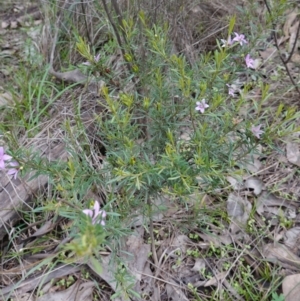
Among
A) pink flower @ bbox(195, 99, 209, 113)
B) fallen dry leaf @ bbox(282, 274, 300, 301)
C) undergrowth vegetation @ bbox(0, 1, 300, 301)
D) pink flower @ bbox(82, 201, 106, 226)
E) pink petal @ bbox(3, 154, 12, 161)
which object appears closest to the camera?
pink flower @ bbox(82, 201, 106, 226)

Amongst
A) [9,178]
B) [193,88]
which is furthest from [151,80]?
[9,178]

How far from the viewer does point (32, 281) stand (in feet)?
6.36

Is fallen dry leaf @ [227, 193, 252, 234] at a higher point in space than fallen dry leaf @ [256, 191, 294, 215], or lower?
higher

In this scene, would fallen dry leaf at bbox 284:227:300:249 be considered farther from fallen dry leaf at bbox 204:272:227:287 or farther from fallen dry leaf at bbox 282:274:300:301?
fallen dry leaf at bbox 204:272:227:287

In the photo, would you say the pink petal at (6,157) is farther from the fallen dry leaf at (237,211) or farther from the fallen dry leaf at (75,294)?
the fallen dry leaf at (237,211)

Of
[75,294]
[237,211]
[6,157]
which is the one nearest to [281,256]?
[237,211]

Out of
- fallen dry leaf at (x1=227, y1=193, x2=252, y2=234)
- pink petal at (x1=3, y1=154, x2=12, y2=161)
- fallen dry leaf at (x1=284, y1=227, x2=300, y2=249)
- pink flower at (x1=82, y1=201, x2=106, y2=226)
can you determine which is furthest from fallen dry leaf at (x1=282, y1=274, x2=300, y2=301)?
pink petal at (x1=3, y1=154, x2=12, y2=161)

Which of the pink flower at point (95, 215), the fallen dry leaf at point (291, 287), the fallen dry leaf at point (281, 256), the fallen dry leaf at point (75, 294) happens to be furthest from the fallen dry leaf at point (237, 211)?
the pink flower at point (95, 215)

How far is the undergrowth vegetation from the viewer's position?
4.78 ft

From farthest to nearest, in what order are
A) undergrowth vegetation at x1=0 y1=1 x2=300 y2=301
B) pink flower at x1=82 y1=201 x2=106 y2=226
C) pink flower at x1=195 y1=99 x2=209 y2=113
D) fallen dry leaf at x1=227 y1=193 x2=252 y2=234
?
fallen dry leaf at x1=227 y1=193 x2=252 y2=234
pink flower at x1=195 y1=99 x2=209 y2=113
undergrowth vegetation at x1=0 y1=1 x2=300 y2=301
pink flower at x1=82 y1=201 x2=106 y2=226

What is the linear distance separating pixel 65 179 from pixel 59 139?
731 mm

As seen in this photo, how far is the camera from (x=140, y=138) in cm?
205

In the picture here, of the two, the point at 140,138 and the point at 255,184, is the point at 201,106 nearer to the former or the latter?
→ the point at 140,138

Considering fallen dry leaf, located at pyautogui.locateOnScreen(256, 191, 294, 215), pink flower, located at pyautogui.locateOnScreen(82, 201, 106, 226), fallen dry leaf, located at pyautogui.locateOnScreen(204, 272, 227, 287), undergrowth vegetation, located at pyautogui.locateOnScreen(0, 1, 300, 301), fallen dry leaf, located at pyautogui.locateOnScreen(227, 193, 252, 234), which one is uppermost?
pink flower, located at pyautogui.locateOnScreen(82, 201, 106, 226)
